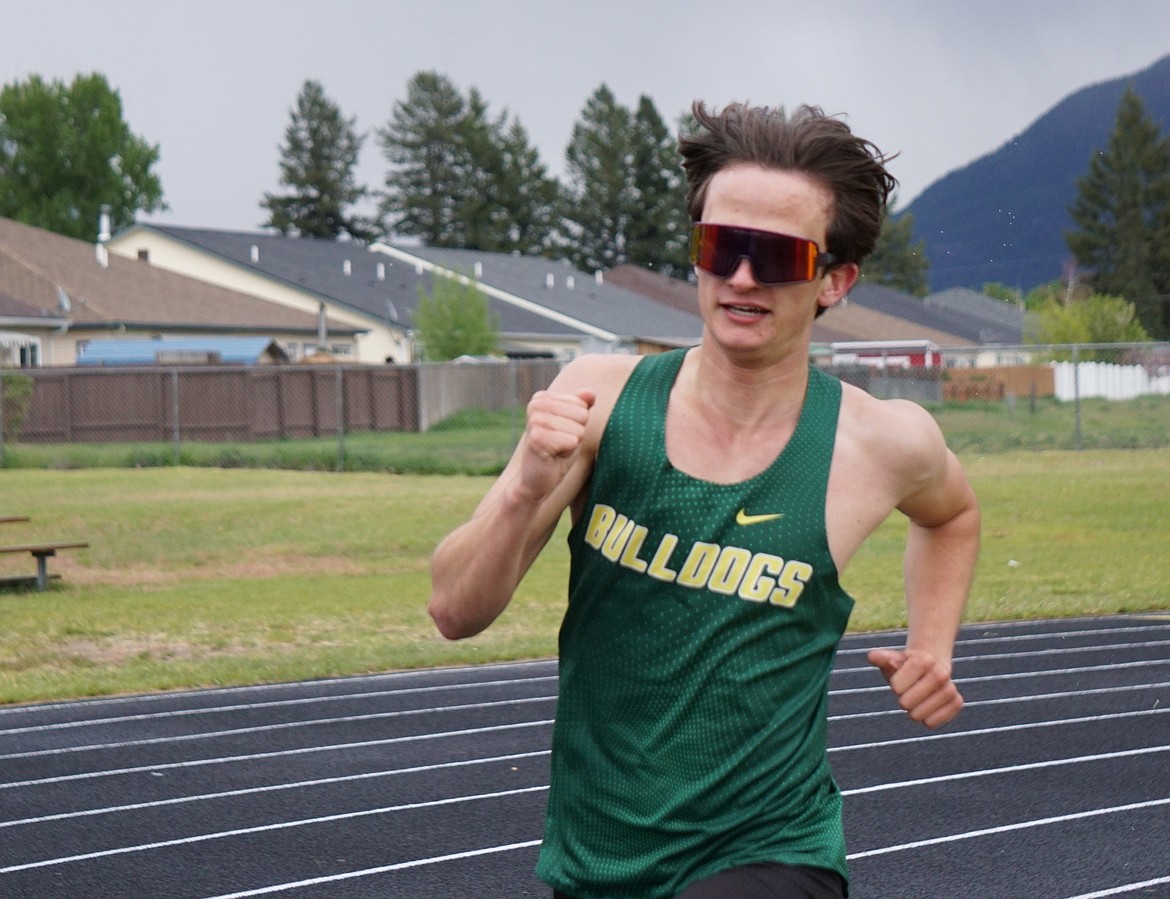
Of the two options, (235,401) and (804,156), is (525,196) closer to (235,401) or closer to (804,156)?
(235,401)

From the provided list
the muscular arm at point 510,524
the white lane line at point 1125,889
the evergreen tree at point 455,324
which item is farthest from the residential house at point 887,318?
the muscular arm at point 510,524

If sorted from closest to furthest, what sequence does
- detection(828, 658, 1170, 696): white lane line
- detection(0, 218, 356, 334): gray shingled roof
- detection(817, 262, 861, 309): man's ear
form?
detection(817, 262, 861, 309): man's ear
detection(828, 658, 1170, 696): white lane line
detection(0, 218, 356, 334): gray shingled roof

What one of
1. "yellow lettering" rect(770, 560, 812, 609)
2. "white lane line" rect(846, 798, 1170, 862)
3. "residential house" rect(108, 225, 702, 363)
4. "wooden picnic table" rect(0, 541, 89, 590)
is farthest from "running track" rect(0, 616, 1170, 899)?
"residential house" rect(108, 225, 702, 363)

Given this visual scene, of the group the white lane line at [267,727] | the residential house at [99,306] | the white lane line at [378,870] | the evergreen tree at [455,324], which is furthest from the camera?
the evergreen tree at [455,324]

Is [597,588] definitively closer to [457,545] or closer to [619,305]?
[457,545]

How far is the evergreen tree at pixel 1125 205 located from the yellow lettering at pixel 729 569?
3231 inches

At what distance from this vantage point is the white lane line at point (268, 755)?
23.8 feet

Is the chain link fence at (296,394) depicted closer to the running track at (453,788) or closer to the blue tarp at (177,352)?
the blue tarp at (177,352)

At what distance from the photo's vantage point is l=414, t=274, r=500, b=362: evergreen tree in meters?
44.7

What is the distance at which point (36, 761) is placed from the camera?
7656mm

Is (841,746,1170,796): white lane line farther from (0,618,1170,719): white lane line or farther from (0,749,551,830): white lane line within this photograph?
(0,618,1170,719): white lane line

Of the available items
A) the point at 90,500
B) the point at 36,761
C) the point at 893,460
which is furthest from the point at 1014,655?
the point at 90,500

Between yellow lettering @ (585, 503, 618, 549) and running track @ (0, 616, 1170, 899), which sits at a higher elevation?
yellow lettering @ (585, 503, 618, 549)

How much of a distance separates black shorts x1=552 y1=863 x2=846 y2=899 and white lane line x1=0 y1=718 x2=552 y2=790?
521cm
